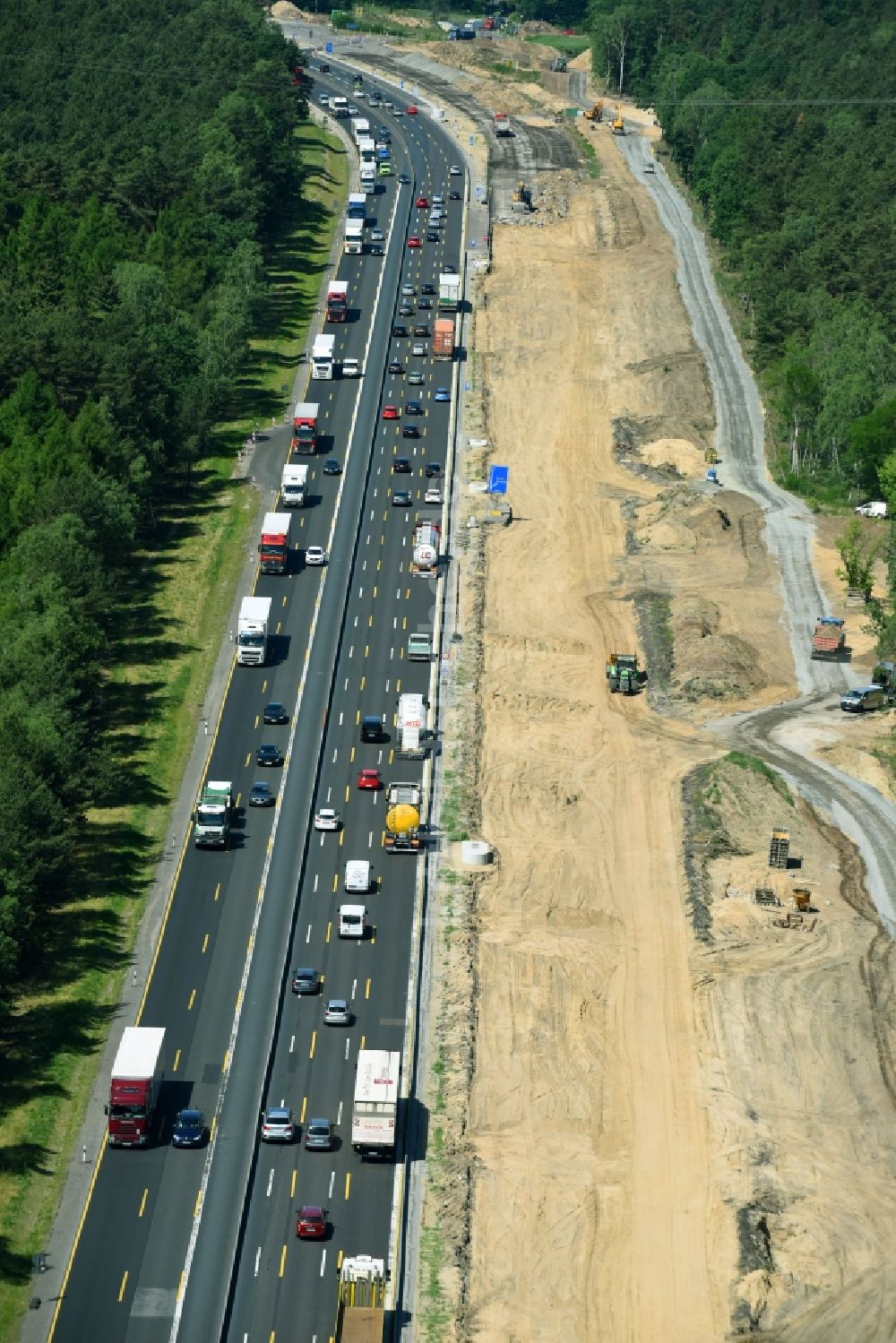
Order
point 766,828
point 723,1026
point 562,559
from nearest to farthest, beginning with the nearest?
point 723,1026
point 766,828
point 562,559

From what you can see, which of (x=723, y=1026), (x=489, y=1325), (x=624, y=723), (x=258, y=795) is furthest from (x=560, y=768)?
(x=489, y=1325)

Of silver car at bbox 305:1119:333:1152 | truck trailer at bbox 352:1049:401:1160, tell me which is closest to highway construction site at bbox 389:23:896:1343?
truck trailer at bbox 352:1049:401:1160

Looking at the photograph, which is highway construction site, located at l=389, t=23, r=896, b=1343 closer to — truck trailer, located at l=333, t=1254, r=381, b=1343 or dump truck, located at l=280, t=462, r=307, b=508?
truck trailer, located at l=333, t=1254, r=381, b=1343

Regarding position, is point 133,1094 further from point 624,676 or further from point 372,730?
point 624,676

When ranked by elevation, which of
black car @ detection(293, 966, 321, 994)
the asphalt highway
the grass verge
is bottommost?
the grass verge

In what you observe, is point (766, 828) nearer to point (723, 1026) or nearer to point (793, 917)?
point (793, 917)

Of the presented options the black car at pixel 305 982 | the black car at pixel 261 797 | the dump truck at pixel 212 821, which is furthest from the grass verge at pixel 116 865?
the black car at pixel 305 982
